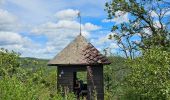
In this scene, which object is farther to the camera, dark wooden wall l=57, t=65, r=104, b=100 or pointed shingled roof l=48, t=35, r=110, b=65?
dark wooden wall l=57, t=65, r=104, b=100

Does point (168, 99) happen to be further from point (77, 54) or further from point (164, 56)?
point (77, 54)

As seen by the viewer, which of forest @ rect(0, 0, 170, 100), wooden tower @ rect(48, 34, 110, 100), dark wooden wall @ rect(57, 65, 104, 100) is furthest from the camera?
dark wooden wall @ rect(57, 65, 104, 100)

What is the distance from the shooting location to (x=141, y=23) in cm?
2909

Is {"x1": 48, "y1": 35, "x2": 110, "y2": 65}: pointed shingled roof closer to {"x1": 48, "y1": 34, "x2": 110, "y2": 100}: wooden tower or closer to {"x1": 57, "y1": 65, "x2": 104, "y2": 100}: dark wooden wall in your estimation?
{"x1": 48, "y1": 34, "x2": 110, "y2": 100}: wooden tower

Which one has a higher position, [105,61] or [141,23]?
[141,23]

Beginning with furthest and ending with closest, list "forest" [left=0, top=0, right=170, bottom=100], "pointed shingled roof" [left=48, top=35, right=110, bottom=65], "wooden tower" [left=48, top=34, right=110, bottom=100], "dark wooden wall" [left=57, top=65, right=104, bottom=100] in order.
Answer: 1. "dark wooden wall" [left=57, top=65, right=104, bottom=100]
2. "wooden tower" [left=48, top=34, right=110, bottom=100]
3. "pointed shingled roof" [left=48, top=35, right=110, bottom=65]
4. "forest" [left=0, top=0, right=170, bottom=100]

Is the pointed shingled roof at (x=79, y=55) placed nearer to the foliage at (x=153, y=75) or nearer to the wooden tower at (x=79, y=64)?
the wooden tower at (x=79, y=64)

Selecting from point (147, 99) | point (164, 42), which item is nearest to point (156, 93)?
point (147, 99)

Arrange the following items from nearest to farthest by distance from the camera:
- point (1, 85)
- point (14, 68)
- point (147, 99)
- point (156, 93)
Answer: point (1, 85), point (156, 93), point (147, 99), point (14, 68)

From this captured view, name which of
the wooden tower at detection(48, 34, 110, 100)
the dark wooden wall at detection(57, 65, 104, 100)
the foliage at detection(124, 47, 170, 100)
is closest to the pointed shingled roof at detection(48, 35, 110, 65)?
the wooden tower at detection(48, 34, 110, 100)

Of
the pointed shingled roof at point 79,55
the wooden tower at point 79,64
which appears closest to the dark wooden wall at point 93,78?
the wooden tower at point 79,64

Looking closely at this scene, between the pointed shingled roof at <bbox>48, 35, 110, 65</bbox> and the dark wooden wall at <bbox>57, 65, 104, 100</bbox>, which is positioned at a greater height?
the pointed shingled roof at <bbox>48, 35, 110, 65</bbox>

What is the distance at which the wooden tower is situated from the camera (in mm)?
28359

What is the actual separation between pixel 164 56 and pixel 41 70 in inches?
788
